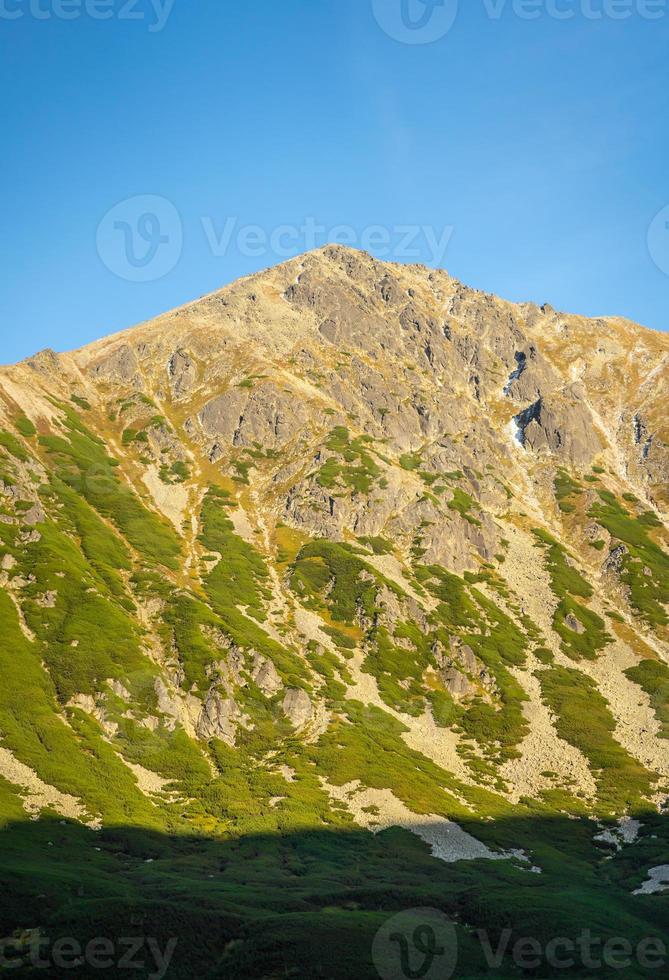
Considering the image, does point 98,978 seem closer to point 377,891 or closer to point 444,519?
point 377,891

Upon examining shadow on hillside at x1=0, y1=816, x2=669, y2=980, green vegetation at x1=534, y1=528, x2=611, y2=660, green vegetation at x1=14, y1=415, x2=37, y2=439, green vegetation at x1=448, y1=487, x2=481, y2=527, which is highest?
green vegetation at x1=448, y1=487, x2=481, y2=527

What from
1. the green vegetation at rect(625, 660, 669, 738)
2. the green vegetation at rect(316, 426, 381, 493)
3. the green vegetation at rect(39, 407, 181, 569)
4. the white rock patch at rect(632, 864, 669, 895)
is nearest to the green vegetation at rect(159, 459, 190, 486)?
the green vegetation at rect(39, 407, 181, 569)

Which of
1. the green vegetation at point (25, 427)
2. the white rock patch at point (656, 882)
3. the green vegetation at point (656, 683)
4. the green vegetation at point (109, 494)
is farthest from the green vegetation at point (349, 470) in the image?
the white rock patch at point (656, 882)

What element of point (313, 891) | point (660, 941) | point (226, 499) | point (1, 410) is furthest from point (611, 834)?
point (1, 410)

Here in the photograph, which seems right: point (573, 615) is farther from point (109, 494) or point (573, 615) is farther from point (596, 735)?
point (109, 494)

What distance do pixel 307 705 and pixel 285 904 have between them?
2376 inches

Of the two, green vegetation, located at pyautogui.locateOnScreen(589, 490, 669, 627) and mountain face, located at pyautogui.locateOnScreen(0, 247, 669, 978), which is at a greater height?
green vegetation, located at pyautogui.locateOnScreen(589, 490, 669, 627)

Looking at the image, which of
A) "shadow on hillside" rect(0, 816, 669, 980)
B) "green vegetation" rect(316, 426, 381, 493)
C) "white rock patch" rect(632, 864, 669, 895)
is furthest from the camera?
"green vegetation" rect(316, 426, 381, 493)

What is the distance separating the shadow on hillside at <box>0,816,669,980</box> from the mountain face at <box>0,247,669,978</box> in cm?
32

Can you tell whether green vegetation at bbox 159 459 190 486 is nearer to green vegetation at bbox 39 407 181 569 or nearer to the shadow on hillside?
green vegetation at bbox 39 407 181 569

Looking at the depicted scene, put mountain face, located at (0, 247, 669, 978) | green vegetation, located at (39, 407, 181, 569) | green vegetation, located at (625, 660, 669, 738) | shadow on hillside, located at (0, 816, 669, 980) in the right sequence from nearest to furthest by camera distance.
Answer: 1. shadow on hillside, located at (0, 816, 669, 980)
2. mountain face, located at (0, 247, 669, 978)
3. green vegetation, located at (625, 660, 669, 738)
4. green vegetation, located at (39, 407, 181, 569)

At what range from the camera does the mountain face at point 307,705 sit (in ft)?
155

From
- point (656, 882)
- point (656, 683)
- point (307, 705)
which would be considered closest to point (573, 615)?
point (656, 683)

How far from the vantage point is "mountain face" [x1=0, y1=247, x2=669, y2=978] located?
47125 millimetres
